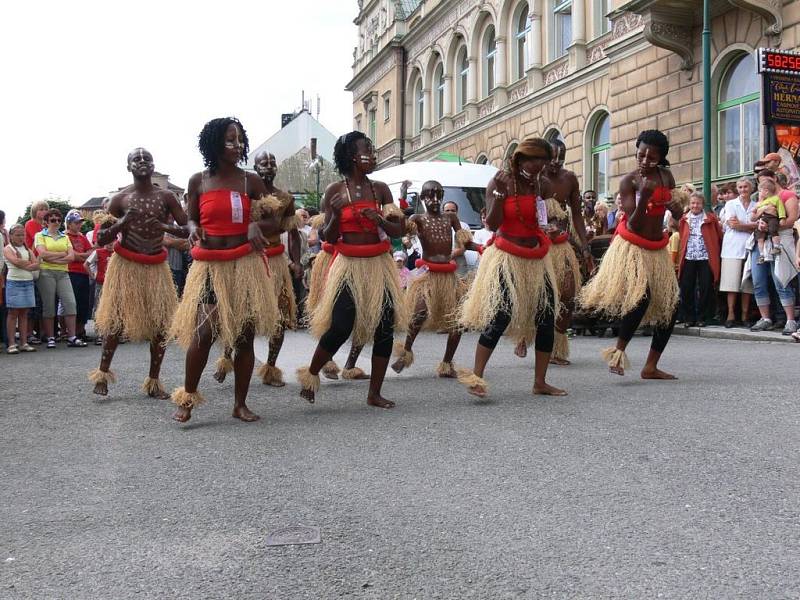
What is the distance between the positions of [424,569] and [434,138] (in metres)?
35.7

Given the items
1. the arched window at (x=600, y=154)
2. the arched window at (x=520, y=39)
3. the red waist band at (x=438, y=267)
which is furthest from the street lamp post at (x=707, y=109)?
the arched window at (x=520, y=39)

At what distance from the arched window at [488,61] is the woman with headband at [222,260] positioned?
26.7m

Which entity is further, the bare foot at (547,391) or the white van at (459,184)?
the white van at (459,184)

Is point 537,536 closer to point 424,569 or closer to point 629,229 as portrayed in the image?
point 424,569

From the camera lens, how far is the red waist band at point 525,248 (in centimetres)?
645

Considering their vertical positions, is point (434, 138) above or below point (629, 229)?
above

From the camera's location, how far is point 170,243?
11.4 meters

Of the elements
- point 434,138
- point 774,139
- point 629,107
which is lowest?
point 774,139

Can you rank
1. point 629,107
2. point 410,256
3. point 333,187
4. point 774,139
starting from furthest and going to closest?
point 629,107
point 410,256
point 774,139
point 333,187

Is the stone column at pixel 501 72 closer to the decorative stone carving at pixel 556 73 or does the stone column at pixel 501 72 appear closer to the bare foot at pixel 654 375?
the decorative stone carving at pixel 556 73

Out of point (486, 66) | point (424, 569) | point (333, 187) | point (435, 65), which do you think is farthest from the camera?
point (435, 65)

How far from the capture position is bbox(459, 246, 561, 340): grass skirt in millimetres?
6387

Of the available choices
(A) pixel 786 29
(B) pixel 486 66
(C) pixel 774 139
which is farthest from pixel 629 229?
(B) pixel 486 66

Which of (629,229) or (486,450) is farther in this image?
(629,229)
